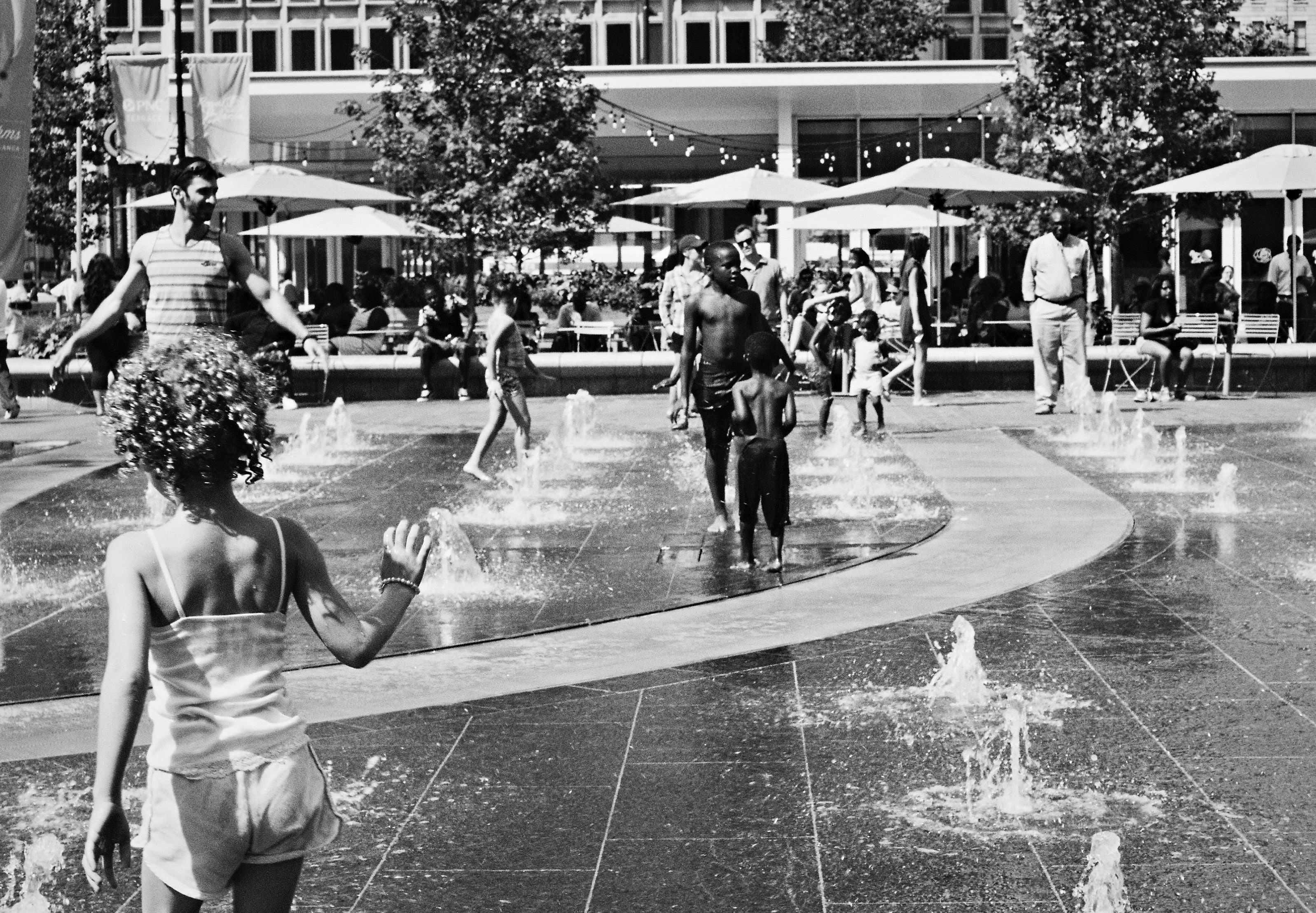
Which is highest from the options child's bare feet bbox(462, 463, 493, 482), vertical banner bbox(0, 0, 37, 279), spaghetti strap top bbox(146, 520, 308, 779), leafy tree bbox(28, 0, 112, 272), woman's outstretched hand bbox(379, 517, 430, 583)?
leafy tree bbox(28, 0, 112, 272)

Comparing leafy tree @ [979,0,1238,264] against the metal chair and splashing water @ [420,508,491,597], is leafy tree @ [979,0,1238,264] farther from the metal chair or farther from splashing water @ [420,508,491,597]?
splashing water @ [420,508,491,597]

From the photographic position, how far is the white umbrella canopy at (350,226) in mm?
28844

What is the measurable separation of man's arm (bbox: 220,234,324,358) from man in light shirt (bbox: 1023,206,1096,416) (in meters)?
11.2

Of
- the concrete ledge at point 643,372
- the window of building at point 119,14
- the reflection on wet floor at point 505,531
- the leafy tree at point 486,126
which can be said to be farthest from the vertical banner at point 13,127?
the window of building at point 119,14

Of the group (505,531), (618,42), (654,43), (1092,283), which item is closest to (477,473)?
(505,531)

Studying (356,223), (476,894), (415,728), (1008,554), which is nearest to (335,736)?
(415,728)

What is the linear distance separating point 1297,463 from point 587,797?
1028 centimetres

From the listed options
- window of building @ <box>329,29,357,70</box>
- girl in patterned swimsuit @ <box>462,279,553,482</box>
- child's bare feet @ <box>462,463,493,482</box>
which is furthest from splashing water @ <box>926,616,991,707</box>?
window of building @ <box>329,29,357,70</box>

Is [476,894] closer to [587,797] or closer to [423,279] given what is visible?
[587,797]

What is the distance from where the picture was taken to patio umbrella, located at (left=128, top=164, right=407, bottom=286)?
25.9 metres

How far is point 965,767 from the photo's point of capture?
5.83m

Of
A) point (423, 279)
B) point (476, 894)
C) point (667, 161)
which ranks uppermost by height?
point (667, 161)

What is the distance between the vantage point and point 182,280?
905 cm

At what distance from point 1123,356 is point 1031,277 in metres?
3.89
